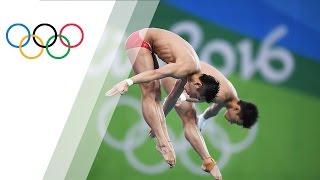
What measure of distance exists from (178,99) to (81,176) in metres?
0.80

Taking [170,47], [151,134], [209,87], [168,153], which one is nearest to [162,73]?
[170,47]

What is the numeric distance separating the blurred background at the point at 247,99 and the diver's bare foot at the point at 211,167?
0.16 ft

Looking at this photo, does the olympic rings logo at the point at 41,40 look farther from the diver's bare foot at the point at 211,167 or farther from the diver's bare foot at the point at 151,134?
the diver's bare foot at the point at 211,167

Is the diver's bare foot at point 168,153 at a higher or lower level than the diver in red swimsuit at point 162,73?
lower

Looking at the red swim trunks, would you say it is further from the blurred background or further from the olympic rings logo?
the olympic rings logo

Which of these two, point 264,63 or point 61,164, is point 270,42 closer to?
point 264,63

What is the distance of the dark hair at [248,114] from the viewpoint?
129 inches

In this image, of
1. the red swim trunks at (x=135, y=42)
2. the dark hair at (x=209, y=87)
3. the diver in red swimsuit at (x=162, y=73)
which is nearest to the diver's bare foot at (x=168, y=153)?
the diver in red swimsuit at (x=162, y=73)

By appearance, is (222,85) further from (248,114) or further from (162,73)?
(162,73)

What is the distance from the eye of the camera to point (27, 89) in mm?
3072

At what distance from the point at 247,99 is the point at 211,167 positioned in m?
0.53

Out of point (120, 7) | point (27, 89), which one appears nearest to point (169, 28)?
point (120, 7)

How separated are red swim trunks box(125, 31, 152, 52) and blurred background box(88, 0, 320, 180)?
0.09m

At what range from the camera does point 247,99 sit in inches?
132
